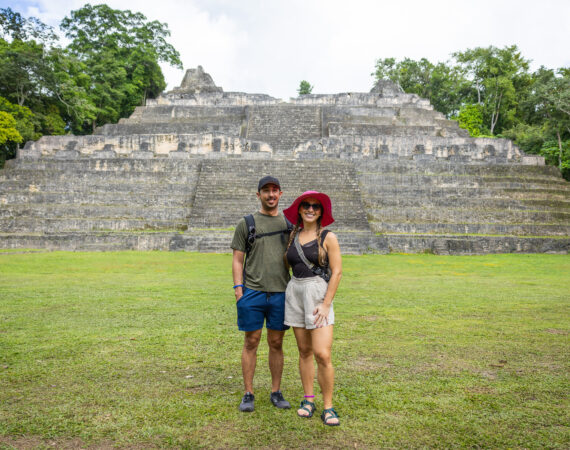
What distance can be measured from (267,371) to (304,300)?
41.9 inches

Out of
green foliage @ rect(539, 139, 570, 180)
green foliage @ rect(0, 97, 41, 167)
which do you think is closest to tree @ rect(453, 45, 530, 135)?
green foliage @ rect(539, 139, 570, 180)

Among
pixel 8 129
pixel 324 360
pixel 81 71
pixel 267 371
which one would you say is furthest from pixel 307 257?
pixel 81 71

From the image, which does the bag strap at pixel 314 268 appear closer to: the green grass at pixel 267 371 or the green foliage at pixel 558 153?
the green grass at pixel 267 371

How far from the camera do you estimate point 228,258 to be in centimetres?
Result: 1266

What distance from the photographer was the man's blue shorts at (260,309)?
3273 millimetres

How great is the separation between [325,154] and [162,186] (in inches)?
287

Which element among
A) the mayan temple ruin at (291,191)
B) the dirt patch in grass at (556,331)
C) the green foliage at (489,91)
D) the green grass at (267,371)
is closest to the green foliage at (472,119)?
the green foliage at (489,91)

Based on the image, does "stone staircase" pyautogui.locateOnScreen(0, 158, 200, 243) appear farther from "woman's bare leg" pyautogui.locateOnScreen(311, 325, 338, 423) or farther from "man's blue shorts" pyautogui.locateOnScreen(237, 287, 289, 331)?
"woman's bare leg" pyautogui.locateOnScreen(311, 325, 338, 423)

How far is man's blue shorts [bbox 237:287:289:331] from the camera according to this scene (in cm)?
327

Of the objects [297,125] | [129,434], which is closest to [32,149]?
[297,125]

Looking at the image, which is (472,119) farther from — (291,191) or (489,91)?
(291,191)

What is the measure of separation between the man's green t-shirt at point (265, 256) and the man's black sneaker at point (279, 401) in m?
0.72

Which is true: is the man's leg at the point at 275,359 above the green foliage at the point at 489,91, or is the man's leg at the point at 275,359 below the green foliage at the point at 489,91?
below

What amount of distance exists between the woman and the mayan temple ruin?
11163 millimetres
